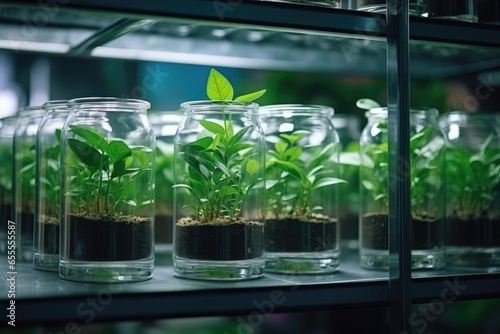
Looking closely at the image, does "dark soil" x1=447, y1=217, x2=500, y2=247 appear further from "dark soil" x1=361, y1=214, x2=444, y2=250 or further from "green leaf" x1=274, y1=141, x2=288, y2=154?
"green leaf" x1=274, y1=141, x2=288, y2=154

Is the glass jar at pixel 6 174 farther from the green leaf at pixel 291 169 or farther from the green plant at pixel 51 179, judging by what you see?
the green leaf at pixel 291 169

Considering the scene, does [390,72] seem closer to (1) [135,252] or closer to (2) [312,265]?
(2) [312,265]

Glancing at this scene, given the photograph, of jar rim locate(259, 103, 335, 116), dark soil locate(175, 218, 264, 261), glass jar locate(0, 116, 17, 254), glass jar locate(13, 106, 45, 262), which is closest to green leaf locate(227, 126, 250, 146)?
dark soil locate(175, 218, 264, 261)

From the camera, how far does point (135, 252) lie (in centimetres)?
107

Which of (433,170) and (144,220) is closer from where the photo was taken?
(144,220)

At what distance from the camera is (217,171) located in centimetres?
111

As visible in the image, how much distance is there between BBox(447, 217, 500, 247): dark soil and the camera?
1380 millimetres

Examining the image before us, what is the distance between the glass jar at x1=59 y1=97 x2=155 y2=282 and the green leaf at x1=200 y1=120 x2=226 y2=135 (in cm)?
10

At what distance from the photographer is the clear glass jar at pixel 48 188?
1202 millimetres

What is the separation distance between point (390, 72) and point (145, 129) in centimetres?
43

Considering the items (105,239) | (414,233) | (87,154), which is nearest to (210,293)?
(105,239)

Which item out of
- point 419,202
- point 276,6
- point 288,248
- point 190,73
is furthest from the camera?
point 190,73

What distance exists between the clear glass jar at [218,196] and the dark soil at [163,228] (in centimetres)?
39

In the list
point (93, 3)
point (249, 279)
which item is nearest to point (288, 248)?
point (249, 279)
